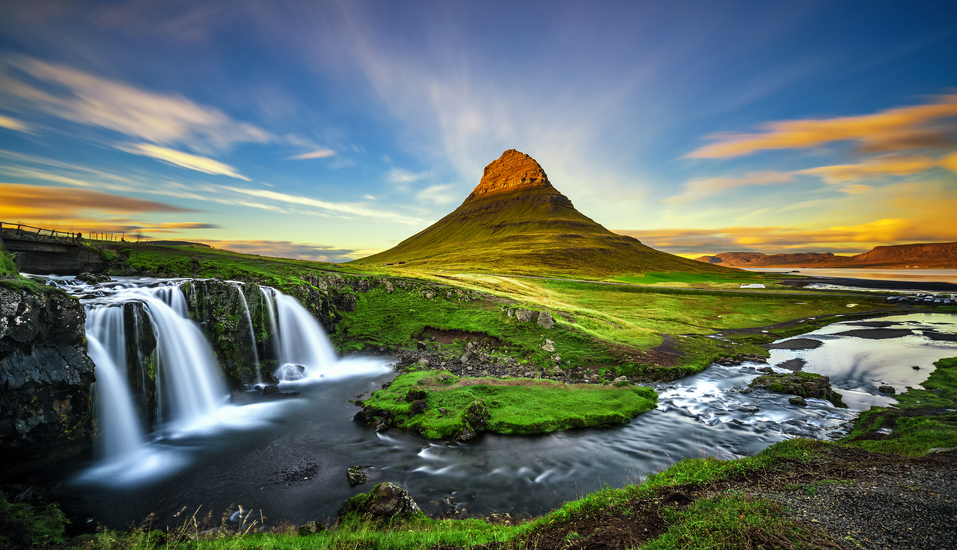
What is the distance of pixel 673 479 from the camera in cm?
1204

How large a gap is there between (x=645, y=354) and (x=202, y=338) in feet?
121

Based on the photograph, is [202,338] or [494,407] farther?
[202,338]

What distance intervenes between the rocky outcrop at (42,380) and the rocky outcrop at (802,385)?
4141 centimetres

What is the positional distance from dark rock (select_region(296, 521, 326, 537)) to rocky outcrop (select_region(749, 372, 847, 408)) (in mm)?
30005

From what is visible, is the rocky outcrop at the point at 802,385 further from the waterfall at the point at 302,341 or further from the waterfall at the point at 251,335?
the waterfall at the point at 251,335

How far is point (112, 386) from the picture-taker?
19375 mm

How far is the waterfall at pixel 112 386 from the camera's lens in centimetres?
1819

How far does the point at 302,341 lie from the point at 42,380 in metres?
18.5

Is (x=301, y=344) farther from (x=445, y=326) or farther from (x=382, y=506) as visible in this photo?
(x=382, y=506)

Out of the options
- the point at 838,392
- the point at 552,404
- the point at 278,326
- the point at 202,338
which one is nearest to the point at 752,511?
the point at 552,404

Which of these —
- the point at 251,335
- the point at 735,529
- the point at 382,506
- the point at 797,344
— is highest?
the point at 251,335

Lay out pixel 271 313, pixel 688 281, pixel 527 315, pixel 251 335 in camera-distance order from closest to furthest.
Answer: pixel 251 335 → pixel 271 313 → pixel 527 315 → pixel 688 281

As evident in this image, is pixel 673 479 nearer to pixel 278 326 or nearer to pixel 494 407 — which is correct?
pixel 494 407

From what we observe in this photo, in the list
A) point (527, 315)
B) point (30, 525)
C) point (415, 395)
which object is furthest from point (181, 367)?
point (527, 315)
